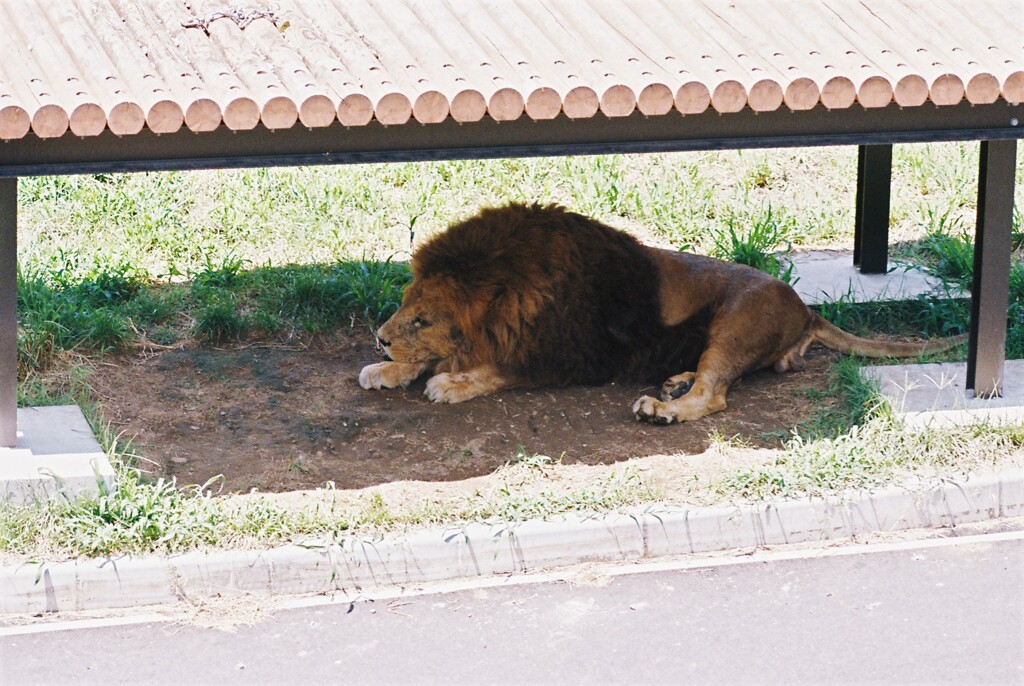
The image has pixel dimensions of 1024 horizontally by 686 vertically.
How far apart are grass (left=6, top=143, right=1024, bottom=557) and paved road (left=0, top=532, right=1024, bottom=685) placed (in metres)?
0.48

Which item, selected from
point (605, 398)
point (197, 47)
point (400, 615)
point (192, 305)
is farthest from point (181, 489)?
point (192, 305)

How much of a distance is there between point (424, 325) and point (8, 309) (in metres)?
2.10

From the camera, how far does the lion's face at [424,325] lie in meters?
6.91

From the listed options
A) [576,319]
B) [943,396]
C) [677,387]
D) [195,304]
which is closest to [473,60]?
[576,319]

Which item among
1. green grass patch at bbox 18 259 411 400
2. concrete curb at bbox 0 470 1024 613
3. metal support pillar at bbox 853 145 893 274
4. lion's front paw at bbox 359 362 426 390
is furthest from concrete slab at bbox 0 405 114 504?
metal support pillar at bbox 853 145 893 274

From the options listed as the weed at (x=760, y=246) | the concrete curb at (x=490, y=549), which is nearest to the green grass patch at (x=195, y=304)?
the weed at (x=760, y=246)

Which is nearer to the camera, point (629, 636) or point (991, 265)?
point (629, 636)

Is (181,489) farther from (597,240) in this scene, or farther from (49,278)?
(49,278)

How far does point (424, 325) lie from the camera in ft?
22.8

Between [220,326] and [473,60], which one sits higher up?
[473,60]

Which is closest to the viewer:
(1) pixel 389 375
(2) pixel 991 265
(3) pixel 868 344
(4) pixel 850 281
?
(2) pixel 991 265

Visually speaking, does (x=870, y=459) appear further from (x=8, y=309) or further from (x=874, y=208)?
(x=8, y=309)

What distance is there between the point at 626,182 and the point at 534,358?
427 cm

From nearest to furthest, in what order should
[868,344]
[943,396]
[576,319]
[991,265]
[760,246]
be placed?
1. [991,265]
2. [943,396]
3. [576,319]
4. [868,344]
5. [760,246]
